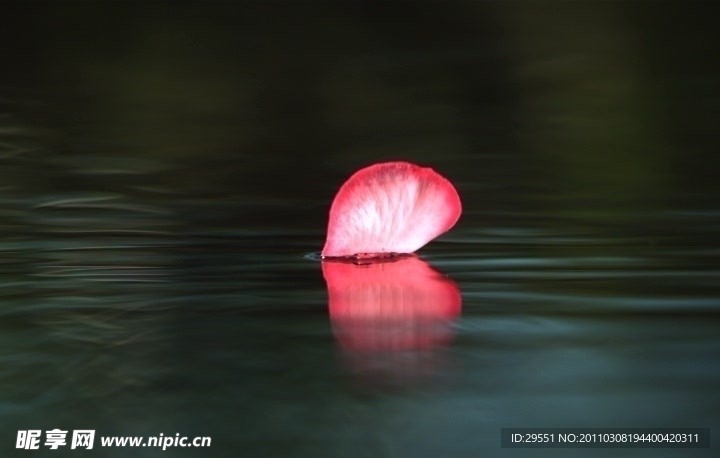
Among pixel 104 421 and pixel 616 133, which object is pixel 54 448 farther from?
pixel 616 133

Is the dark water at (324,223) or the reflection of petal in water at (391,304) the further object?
the reflection of petal in water at (391,304)

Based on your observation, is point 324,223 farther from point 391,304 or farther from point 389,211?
point 391,304

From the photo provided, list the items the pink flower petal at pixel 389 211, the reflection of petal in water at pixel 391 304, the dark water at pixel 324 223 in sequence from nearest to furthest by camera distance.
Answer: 1. the dark water at pixel 324 223
2. the reflection of petal in water at pixel 391 304
3. the pink flower petal at pixel 389 211

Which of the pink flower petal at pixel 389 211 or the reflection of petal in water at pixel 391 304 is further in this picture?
the pink flower petal at pixel 389 211

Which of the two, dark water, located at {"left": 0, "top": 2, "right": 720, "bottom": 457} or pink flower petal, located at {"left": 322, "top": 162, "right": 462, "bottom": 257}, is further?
pink flower petal, located at {"left": 322, "top": 162, "right": 462, "bottom": 257}

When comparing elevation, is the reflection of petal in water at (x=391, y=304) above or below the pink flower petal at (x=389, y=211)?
below

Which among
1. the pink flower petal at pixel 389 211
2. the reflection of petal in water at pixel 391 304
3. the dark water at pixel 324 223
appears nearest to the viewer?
the dark water at pixel 324 223

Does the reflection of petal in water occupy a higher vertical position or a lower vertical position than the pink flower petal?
lower
